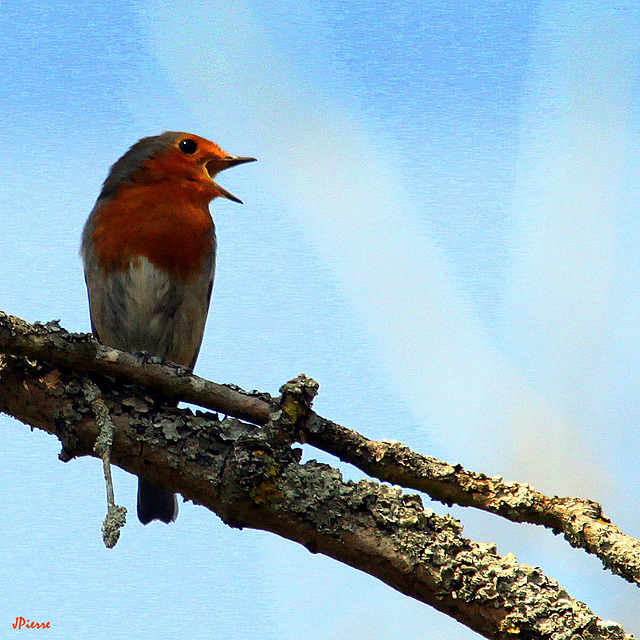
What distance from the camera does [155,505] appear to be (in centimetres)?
480

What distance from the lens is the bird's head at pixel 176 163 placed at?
5.43m

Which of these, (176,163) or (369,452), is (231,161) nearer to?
(176,163)

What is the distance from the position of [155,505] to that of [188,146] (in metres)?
2.43

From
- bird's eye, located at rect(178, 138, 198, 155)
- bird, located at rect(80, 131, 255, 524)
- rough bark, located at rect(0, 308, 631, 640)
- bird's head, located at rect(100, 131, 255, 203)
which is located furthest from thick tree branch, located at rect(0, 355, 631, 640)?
bird's eye, located at rect(178, 138, 198, 155)

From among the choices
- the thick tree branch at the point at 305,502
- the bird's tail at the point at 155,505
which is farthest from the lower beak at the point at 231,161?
the thick tree branch at the point at 305,502

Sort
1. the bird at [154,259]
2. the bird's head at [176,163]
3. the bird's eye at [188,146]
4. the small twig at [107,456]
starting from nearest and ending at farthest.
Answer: the small twig at [107,456] → the bird at [154,259] → the bird's head at [176,163] → the bird's eye at [188,146]

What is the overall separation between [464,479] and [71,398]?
4.72 feet

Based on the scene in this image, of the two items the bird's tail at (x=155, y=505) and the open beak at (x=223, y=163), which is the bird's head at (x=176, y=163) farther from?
the bird's tail at (x=155, y=505)

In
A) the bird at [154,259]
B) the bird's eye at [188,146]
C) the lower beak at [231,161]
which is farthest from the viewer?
the lower beak at [231,161]

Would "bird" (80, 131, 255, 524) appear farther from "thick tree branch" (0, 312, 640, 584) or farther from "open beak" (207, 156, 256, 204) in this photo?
"thick tree branch" (0, 312, 640, 584)

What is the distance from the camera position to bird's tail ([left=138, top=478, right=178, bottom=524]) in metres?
4.80

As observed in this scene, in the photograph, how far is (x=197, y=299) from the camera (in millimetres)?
5242

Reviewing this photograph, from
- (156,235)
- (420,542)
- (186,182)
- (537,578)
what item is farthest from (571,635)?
(186,182)

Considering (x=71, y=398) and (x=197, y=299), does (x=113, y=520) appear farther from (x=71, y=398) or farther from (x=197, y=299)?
(x=197, y=299)
